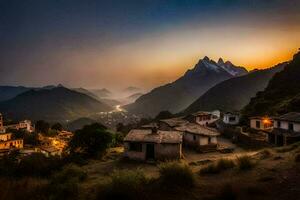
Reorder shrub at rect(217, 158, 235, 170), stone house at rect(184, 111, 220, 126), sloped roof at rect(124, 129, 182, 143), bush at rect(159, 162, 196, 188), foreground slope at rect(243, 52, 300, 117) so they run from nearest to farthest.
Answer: bush at rect(159, 162, 196, 188) < shrub at rect(217, 158, 235, 170) < sloped roof at rect(124, 129, 182, 143) < stone house at rect(184, 111, 220, 126) < foreground slope at rect(243, 52, 300, 117)

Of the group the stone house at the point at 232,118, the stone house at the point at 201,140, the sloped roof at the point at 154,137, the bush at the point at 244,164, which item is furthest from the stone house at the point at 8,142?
the bush at the point at 244,164

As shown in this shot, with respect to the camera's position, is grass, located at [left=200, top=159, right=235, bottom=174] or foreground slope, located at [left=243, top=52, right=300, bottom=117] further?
foreground slope, located at [left=243, top=52, right=300, bottom=117]

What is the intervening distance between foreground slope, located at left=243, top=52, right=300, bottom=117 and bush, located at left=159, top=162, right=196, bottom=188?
184 feet

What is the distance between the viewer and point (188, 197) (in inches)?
481

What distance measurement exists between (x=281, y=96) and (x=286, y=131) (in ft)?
170

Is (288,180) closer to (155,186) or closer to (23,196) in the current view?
(155,186)

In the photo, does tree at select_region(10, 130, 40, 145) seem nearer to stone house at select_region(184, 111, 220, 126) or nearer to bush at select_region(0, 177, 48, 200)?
stone house at select_region(184, 111, 220, 126)

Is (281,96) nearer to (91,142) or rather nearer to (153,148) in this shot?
(153,148)

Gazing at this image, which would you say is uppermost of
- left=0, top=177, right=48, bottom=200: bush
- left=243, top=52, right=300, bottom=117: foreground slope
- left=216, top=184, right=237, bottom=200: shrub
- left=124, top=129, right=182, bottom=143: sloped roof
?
left=243, top=52, right=300, bottom=117: foreground slope

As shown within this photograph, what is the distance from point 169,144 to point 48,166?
Result: 42.3 feet

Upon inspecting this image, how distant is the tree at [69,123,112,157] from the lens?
129 feet

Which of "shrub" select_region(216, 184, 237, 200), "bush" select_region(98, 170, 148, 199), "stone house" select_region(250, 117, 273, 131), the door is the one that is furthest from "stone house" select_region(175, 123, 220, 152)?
"bush" select_region(98, 170, 148, 199)

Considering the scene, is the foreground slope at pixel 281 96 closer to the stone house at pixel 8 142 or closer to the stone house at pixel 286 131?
the stone house at pixel 286 131

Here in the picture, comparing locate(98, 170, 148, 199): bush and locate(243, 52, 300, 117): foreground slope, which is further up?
locate(243, 52, 300, 117): foreground slope
